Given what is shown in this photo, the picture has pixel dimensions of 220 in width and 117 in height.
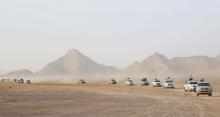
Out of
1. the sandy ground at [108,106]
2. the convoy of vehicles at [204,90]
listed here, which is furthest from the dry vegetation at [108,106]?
the convoy of vehicles at [204,90]

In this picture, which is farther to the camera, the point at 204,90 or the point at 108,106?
the point at 204,90

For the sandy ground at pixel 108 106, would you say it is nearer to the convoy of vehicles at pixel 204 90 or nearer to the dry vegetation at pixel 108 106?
the dry vegetation at pixel 108 106

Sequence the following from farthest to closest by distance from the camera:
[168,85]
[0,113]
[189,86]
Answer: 1. [168,85]
2. [189,86]
3. [0,113]

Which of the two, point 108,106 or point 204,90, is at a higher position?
point 204,90

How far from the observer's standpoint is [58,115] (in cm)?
2619

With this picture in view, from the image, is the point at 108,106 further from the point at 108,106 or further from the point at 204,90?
Result: the point at 204,90

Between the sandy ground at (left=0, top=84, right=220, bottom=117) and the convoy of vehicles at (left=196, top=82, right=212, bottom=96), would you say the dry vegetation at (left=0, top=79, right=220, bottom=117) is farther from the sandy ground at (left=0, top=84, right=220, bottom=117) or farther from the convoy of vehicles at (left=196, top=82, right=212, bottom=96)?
the convoy of vehicles at (left=196, top=82, right=212, bottom=96)

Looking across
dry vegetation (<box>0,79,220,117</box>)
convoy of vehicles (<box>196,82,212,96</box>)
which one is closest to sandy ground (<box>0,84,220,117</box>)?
dry vegetation (<box>0,79,220,117</box>)

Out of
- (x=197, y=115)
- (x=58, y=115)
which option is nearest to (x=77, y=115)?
(x=58, y=115)

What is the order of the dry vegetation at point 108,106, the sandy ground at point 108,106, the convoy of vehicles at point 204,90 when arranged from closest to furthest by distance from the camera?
the sandy ground at point 108,106, the dry vegetation at point 108,106, the convoy of vehicles at point 204,90

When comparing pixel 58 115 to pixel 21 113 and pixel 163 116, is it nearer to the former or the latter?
pixel 21 113

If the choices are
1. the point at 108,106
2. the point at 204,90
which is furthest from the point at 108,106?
the point at 204,90

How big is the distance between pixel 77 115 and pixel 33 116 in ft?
7.14

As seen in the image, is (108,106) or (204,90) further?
(204,90)
